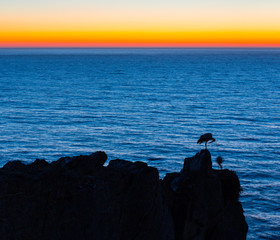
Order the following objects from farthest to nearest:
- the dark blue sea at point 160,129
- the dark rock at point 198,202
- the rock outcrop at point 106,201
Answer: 1. the dark blue sea at point 160,129
2. the dark rock at point 198,202
3. the rock outcrop at point 106,201

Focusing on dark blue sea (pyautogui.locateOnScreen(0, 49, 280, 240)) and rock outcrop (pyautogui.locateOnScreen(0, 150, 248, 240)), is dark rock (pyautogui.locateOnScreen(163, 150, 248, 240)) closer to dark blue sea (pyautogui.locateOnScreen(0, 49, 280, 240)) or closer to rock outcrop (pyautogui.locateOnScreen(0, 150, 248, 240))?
rock outcrop (pyautogui.locateOnScreen(0, 150, 248, 240))

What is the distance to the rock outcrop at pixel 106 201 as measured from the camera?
14320 millimetres

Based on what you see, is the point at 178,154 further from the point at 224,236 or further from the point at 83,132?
the point at 224,236

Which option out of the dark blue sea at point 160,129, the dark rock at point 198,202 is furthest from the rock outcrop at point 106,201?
the dark blue sea at point 160,129

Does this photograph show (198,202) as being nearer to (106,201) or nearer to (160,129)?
(106,201)

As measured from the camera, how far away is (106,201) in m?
15.4

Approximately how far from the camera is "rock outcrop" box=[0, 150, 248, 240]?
14.3 m

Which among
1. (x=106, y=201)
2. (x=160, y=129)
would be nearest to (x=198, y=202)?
(x=106, y=201)

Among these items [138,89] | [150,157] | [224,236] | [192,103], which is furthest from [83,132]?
[138,89]

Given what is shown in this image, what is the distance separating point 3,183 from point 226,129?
202 ft

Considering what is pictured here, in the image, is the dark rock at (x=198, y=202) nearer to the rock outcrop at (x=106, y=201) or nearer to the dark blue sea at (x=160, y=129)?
the rock outcrop at (x=106, y=201)

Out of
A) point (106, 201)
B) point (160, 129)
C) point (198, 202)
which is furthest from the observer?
point (160, 129)

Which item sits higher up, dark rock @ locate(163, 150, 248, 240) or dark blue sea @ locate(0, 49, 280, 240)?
dark rock @ locate(163, 150, 248, 240)

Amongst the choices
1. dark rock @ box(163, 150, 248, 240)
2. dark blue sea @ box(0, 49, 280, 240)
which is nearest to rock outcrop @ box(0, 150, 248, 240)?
dark rock @ box(163, 150, 248, 240)
